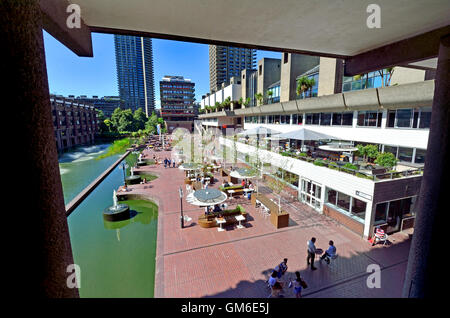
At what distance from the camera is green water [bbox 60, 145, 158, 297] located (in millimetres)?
8148

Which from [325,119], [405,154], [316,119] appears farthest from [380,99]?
[316,119]

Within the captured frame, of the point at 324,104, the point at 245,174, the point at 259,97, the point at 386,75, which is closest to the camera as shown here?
the point at 386,75

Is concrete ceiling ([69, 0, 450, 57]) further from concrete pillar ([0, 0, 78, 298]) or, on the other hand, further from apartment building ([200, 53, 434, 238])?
apartment building ([200, 53, 434, 238])

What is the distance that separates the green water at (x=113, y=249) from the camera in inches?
321

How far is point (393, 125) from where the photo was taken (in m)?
14.0

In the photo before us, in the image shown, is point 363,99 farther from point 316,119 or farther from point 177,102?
point 177,102

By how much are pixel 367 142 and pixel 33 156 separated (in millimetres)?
→ 19127

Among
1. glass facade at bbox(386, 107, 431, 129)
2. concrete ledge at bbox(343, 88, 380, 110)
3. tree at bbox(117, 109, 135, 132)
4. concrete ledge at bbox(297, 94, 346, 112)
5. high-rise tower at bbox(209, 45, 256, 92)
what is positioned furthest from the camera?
high-rise tower at bbox(209, 45, 256, 92)

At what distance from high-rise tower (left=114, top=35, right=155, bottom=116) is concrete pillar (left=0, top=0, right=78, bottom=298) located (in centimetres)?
20807

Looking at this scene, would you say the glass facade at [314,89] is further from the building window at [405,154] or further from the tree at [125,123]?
the tree at [125,123]

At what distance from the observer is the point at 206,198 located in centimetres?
1141

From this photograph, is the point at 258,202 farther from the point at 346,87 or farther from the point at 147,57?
the point at 147,57

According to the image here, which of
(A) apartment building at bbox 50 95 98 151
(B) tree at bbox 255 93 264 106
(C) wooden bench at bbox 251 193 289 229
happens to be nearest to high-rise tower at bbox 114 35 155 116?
(A) apartment building at bbox 50 95 98 151

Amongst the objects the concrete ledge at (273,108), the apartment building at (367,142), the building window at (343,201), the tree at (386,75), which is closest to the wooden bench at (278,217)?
the apartment building at (367,142)
